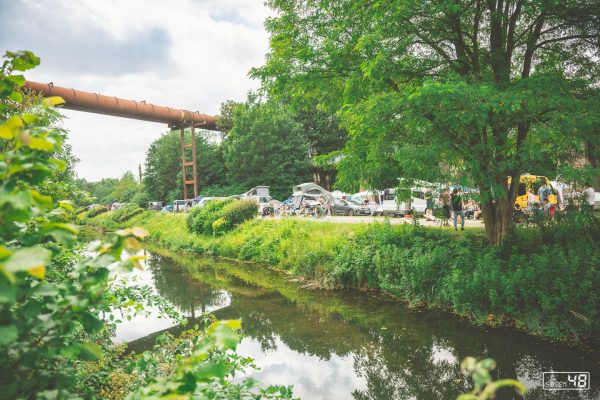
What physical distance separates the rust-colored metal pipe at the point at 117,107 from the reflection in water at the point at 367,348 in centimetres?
1667

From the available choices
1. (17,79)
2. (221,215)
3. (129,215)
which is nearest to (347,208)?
(221,215)

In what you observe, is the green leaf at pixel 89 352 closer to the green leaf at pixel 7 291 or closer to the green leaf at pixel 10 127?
the green leaf at pixel 7 291

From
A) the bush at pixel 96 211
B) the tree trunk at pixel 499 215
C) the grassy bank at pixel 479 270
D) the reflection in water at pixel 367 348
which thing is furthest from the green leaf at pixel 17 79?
the bush at pixel 96 211

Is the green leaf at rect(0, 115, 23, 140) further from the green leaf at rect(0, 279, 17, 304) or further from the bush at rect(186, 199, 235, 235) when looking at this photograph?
the bush at rect(186, 199, 235, 235)

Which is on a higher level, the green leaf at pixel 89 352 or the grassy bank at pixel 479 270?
the green leaf at pixel 89 352

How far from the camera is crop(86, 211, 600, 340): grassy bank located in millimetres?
6215

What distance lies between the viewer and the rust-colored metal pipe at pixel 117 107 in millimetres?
20619

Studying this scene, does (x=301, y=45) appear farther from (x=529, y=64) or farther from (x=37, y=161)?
(x=37, y=161)

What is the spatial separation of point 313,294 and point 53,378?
29.7 ft

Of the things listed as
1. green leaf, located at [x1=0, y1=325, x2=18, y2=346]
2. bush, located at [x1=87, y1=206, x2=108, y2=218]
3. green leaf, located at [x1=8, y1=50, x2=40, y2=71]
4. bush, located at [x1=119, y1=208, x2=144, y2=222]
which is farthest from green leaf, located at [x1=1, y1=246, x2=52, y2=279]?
bush, located at [x1=87, y1=206, x2=108, y2=218]

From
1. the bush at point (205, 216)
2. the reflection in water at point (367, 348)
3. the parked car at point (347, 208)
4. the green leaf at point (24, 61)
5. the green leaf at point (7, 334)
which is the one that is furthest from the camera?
the parked car at point (347, 208)

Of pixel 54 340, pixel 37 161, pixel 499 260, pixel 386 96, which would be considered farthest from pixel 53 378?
pixel 499 260

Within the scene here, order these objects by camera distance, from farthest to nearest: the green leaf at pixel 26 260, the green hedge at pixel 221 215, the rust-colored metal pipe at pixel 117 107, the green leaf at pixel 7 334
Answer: the rust-colored metal pipe at pixel 117 107 → the green hedge at pixel 221 215 → the green leaf at pixel 7 334 → the green leaf at pixel 26 260

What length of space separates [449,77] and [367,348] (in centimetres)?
541
